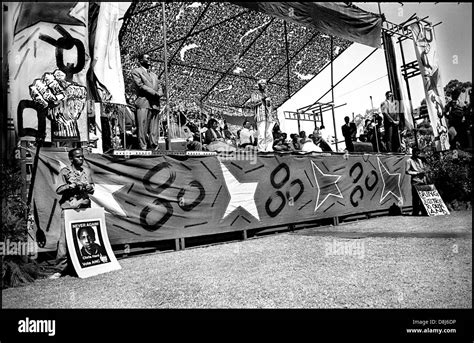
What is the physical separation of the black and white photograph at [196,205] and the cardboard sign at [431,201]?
38mm

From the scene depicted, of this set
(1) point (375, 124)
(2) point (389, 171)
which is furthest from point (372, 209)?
(1) point (375, 124)

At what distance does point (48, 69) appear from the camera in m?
5.59

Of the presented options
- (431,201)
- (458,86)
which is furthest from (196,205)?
(458,86)

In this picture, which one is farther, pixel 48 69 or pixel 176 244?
pixel 48 69

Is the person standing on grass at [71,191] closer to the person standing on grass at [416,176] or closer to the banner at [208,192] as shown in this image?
the banner at [208,192]

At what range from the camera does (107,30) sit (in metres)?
6.91

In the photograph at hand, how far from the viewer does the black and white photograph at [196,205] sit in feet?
8.74

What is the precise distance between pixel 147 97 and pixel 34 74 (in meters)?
1.94

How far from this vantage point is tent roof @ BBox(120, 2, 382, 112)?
36.0 feet

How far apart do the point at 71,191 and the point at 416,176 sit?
28.7ft

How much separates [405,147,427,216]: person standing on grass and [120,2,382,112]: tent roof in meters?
4.88

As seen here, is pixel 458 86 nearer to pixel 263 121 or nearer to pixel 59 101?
pixel 263 121

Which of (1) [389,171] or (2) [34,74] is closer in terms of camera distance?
(2) [34,74]
